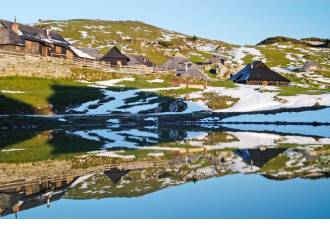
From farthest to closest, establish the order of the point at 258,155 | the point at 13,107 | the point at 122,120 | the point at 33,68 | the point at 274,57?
the point at 274,57, the point at 33,68, the point at 13,107, the point at 122,120, the point at 258,155

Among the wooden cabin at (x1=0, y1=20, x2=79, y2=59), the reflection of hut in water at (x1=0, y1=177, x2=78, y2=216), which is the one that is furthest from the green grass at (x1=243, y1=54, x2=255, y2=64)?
the reflection of hut in water at (x1=0, y1=177, x2=78, y2=216)

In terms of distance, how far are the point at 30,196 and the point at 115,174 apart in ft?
13.5

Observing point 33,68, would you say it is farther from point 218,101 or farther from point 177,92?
point 218,101

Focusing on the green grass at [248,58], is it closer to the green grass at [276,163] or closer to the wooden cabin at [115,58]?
the wooden cabin at [115,58]

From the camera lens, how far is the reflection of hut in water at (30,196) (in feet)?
36.3

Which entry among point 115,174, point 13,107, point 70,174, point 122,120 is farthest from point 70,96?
point 115,174

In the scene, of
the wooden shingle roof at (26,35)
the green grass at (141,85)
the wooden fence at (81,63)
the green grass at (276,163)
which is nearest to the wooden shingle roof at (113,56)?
the wooden fence at (81,63)

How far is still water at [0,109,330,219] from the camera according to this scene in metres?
10.8

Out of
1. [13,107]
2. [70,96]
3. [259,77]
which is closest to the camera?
[13,107]

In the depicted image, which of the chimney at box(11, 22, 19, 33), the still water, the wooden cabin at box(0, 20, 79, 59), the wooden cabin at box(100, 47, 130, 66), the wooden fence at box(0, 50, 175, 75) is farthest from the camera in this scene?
the wooden cabin at box(100, 47, 130, 66)

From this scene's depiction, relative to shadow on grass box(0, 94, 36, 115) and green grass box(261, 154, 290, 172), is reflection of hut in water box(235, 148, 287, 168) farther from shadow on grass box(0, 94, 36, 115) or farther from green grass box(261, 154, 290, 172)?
shadow on grass box(0, 94, 36, 115)

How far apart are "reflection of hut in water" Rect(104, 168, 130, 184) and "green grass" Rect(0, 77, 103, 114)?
33213 mm

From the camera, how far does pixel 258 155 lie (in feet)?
67.7
